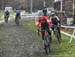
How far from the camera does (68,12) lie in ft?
128

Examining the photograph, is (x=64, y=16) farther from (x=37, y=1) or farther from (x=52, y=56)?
(x=37, y=1)

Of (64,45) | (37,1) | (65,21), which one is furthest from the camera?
(37,1)

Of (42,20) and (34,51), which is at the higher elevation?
(42,20)

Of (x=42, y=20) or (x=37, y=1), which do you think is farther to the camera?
(x=37, y=1)

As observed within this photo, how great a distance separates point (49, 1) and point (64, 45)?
78.4 meters

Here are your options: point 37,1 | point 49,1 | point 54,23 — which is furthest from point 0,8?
point 54,23

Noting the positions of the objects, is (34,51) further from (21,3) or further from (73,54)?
(21,3)

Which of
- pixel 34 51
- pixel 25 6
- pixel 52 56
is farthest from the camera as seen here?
pixel 25 6

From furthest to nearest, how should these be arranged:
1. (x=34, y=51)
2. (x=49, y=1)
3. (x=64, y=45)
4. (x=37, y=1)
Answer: (x=37, y=1) < (x=49, y=1) < (x=64, y=45) < (x=34, y=51)

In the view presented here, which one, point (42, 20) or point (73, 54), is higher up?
point (42, 20)

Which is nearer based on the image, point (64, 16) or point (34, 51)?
point (34, 51)

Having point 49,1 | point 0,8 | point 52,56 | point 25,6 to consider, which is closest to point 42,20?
point 52,56

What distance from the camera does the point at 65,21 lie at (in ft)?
124

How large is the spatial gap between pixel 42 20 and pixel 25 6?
4349 inches
